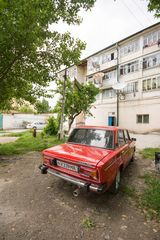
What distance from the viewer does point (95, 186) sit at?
3.08 metres

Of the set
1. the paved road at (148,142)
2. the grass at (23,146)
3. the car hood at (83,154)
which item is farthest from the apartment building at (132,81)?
the car hood at (83,154)

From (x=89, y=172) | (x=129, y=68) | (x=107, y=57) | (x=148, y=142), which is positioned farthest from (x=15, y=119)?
(x=89, y=172)

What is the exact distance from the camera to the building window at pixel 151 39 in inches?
722

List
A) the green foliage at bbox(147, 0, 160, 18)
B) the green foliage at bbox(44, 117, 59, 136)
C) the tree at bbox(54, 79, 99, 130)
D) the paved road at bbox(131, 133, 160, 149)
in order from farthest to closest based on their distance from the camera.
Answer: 1. the green foliage at bbox(44, 117, 59, 136)
2. the tree at bbox(54, 79, 99, 130)
3. the paved road at bbox(131, 133, 160, 149)
4. the green foliage at bbox(147, 0, 160, 18)

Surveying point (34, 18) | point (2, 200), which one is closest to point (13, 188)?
point (2, 200)

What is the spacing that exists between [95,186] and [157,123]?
16921 millimetres


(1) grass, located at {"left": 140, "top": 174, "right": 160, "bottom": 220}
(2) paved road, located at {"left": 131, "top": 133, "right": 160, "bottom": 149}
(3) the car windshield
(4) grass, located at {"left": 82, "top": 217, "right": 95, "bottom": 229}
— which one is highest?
(3) the car windshield

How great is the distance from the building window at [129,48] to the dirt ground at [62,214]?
20532mm

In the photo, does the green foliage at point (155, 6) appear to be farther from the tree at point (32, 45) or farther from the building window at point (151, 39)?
the building window at point (151, 39)

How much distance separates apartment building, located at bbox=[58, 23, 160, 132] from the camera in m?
Result: 18.3

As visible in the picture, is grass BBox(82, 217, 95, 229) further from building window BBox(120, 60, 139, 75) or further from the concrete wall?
the concrete wall

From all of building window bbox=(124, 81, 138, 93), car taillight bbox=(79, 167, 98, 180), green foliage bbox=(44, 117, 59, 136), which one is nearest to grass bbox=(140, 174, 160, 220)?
car taillight bbox=(79, 167, 98, 180)

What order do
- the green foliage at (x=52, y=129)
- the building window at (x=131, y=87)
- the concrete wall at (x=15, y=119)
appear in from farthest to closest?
the concrete wall at (x=15, y=119) → the building window at (x=131, y=87) → the green foliage at (x=52, y=129)

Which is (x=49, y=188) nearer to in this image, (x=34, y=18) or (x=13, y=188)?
(x=13, y=188)
